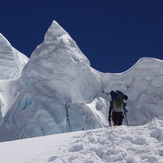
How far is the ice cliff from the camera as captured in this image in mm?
19297

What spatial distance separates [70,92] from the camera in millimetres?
21141

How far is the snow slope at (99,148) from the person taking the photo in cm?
490

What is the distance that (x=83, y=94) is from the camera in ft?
72.2

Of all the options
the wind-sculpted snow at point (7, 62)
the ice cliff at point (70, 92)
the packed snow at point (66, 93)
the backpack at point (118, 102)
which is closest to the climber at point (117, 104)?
the backpack at point (118, 102)

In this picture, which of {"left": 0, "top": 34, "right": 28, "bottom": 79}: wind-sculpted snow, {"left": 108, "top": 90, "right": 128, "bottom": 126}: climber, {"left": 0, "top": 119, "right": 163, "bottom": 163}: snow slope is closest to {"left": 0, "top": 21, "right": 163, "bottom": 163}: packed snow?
{"left": 0, "top": 34, "right": 28, "bottom": 79}: wind-sculpted snow

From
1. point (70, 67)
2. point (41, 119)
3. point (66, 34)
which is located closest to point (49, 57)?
point (70, 67)

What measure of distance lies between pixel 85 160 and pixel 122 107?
12.0 feet

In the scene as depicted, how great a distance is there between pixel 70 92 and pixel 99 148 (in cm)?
1579

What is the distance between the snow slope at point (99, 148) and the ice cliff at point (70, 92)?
1243 cm

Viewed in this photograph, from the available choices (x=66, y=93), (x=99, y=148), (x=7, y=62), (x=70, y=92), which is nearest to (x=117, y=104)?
(x=99, y=148)

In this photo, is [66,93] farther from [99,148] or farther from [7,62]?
[99,148]

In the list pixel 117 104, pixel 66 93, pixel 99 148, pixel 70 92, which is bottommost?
pixel 66 93

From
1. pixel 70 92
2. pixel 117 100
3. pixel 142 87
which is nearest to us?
pixel 117 100

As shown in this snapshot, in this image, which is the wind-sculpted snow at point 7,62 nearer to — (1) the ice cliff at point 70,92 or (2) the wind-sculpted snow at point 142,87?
(1) the ice cliff at point 70,92
